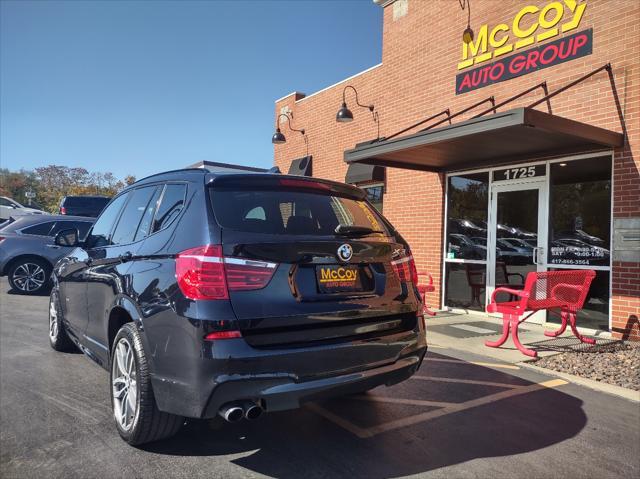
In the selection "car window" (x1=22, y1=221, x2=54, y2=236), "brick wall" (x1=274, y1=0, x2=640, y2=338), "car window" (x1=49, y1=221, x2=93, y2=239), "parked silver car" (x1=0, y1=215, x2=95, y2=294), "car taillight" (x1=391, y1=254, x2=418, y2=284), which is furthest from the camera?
"car window" (x1=49, y1=221, x2=93, y2=239)

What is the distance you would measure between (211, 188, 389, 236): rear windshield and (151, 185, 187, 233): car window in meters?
0.33

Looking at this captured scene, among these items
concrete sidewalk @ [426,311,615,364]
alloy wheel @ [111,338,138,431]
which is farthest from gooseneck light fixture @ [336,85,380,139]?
alloy wheel @ [111,338,138,431]

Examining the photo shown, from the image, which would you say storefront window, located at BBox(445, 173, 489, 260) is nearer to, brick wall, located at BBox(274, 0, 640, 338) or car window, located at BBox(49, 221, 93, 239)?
brick wall, located at BBox(274, 0, 640, 338)

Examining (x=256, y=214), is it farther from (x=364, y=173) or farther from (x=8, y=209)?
(x=8, y=209)

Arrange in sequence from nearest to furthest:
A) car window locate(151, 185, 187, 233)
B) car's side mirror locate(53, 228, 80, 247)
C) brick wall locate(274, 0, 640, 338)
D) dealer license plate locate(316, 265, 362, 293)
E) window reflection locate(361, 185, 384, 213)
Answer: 1. dealer license plate locate(316, 265, 362, 293)
2. car window locate(151, 185, 187, 233)
3. car's side mirror locate(53, 228, 80, 247)
4. brick wall locate(274, 0, 640, 338)
5. window reflection locate(361, 185, 384, 213)

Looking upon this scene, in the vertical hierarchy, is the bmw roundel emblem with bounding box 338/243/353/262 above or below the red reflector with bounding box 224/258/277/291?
above

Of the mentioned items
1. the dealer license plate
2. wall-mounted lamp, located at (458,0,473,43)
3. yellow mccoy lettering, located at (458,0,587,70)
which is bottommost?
the dealer license plate

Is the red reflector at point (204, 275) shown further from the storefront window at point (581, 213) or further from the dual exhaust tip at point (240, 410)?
the storefront window at point (581, 213)

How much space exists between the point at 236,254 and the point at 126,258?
1.22 meters

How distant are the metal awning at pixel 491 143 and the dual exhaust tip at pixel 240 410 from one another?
16.7 ft

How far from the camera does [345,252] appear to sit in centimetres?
294

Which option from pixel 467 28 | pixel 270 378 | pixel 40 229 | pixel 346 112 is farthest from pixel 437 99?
pixel 40 229

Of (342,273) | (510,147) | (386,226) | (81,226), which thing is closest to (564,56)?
(510,147)

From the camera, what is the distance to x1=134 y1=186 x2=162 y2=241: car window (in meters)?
3.45
